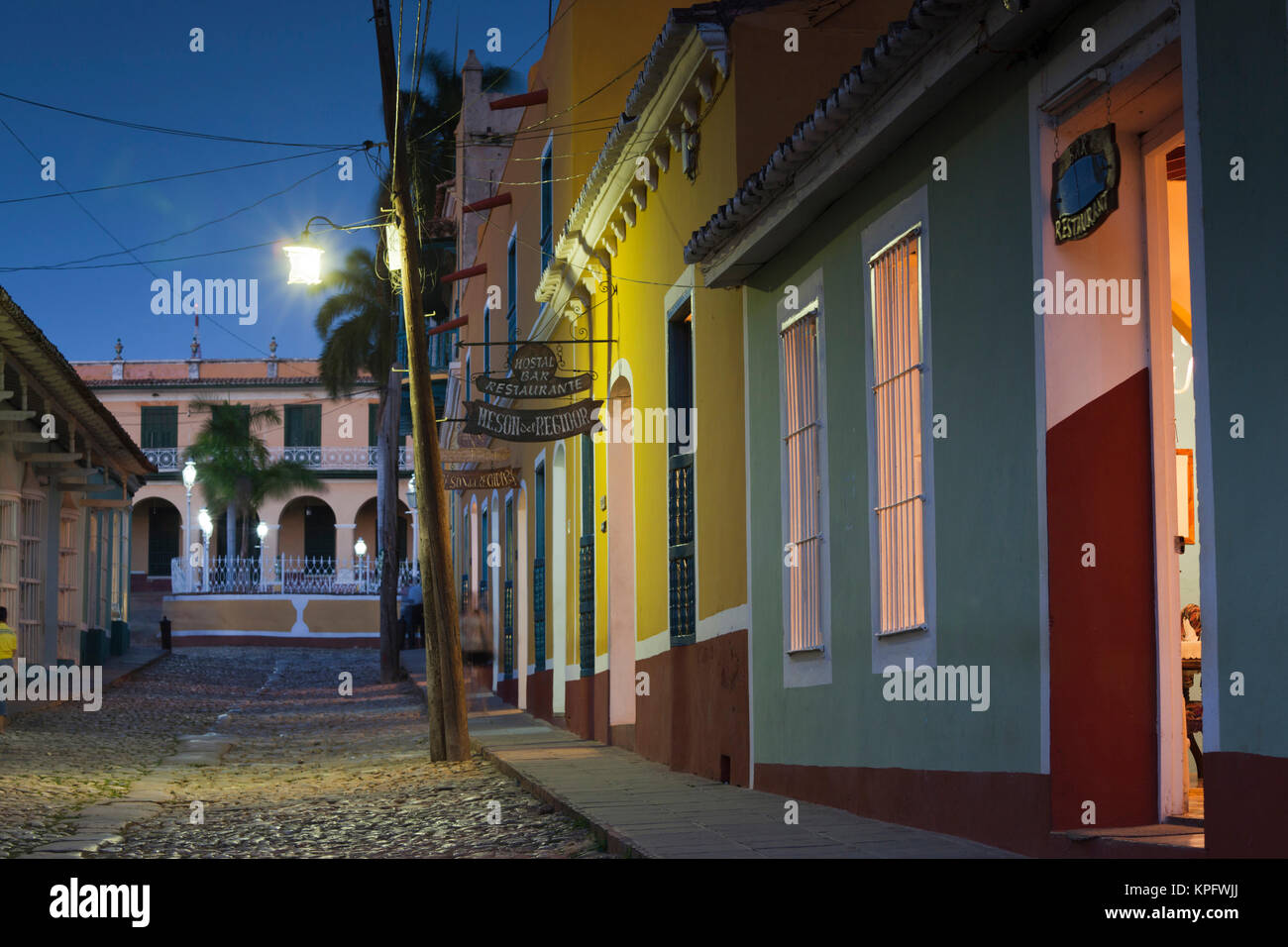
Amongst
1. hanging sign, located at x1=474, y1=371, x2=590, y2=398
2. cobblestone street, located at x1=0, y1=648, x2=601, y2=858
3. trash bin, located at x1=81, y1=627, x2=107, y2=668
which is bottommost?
cobblestone street, located at x1=0, y1=648, x2=601, y2=858

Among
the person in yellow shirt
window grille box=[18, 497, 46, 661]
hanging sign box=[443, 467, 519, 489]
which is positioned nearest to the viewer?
the person in yellow shirt

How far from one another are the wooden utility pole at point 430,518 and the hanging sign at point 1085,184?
334 inches

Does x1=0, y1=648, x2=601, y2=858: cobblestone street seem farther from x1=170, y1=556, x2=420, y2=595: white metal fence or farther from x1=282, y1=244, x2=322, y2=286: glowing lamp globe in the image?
x1=170, y1=556, x2=420, y2=595: white metal fence

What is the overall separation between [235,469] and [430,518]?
1494 inches

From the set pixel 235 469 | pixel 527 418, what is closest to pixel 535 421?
pixel 527 418

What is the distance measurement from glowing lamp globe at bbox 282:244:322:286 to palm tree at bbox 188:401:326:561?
36192 millimetres

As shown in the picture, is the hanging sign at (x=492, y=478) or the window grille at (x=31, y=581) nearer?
the hanging sign at (x=492, y=478)

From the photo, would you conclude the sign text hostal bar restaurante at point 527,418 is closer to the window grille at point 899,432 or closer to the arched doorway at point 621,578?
the arched doorway at point 621,578

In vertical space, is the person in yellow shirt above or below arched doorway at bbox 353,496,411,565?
below

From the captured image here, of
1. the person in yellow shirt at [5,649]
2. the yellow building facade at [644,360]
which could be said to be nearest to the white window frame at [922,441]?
the yellow building facade at [644,360]

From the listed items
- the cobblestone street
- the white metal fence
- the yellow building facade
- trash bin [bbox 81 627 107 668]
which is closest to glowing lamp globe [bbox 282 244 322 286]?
the yellow building facade

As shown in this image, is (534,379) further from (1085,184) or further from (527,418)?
(1085,184)

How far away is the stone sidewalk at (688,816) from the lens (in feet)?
22.6

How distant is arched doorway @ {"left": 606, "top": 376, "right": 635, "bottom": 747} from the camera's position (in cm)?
1495
